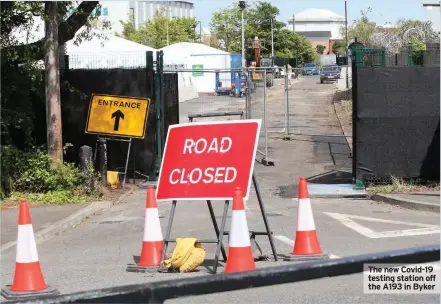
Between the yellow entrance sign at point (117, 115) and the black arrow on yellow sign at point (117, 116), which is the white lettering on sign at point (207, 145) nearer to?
the yellow entrance sign at point (117, 115)

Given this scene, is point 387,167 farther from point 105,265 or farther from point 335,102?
point 335,102

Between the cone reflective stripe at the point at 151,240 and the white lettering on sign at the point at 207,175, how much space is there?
1.12 feet

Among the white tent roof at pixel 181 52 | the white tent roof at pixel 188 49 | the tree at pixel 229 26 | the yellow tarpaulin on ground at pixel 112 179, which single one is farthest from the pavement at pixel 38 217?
the tree at pixel 229 26

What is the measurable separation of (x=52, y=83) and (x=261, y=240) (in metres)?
6.20

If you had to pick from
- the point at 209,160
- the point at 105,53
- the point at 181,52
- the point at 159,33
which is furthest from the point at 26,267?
the point at 159,33

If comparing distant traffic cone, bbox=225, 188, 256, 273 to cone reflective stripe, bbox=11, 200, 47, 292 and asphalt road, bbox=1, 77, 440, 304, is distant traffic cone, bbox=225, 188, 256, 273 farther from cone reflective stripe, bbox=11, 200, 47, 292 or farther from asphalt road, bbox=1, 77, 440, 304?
cone reflective stripe, bbox=11, 200, 47, 292

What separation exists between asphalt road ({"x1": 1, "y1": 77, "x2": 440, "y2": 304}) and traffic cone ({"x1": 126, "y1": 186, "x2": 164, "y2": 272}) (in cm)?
19

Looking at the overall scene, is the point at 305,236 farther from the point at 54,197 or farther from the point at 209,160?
the point at 54,197

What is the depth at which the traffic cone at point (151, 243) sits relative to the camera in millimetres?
7605

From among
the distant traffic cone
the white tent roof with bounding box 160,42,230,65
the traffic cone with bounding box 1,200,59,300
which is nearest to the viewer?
the traffic cone with bounding box 1,200,59,300

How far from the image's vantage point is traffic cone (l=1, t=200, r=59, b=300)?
22.1 ft

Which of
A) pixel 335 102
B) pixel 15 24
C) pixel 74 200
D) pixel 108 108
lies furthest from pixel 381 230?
pixel 335 102

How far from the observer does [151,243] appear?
302 inches

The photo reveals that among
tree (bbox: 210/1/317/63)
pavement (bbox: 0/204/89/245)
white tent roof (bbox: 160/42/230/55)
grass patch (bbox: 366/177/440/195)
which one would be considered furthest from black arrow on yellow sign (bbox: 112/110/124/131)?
tree (bbox: 210/1/317/63)
